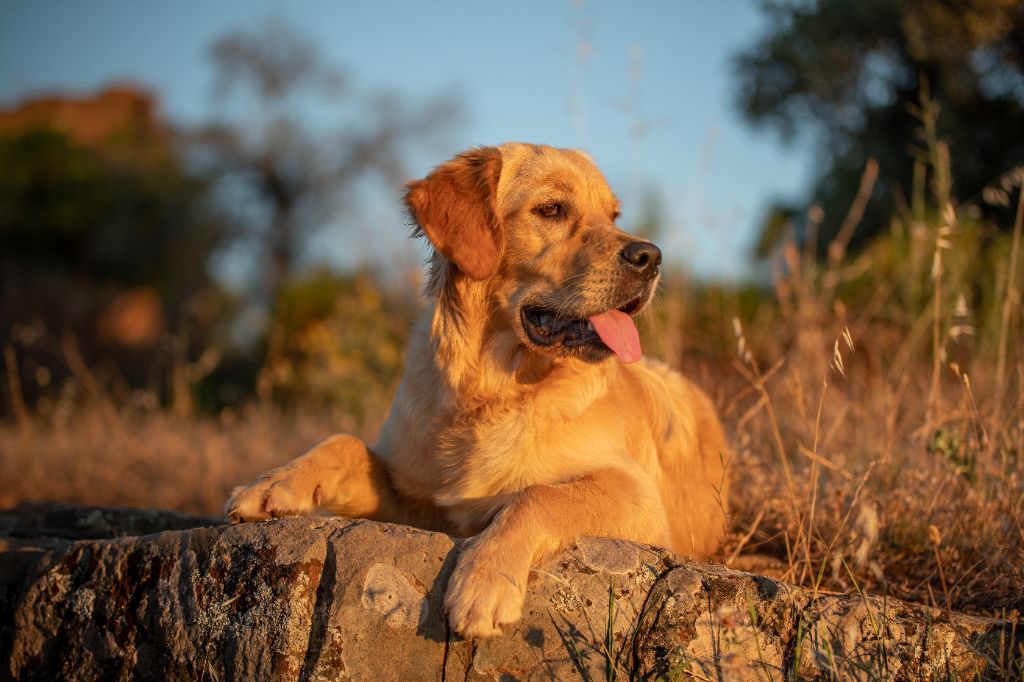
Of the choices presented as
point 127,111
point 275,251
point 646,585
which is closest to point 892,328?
A: point 646,585

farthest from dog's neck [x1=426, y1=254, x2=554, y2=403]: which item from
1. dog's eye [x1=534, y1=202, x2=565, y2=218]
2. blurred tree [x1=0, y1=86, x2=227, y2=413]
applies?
blurred tree [x1=0, y1=86, x2=227, y2=413]

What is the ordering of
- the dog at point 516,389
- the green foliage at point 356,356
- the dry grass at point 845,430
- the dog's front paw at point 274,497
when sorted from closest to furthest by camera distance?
the dog's front paw at point 274,497, the dog at point 516,389, the dry grass at point 845,430, the green foliage at point 356,356

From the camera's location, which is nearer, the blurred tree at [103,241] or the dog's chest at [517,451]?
the dog's chest at [517,451]

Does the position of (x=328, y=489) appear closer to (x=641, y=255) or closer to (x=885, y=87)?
(x=641, y=255)

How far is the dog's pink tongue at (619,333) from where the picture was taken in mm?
3180

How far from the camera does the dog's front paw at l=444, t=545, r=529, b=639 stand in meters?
2.22

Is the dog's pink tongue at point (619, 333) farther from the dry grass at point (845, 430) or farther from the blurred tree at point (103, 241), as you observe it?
the blurred tree at point (103, 241)

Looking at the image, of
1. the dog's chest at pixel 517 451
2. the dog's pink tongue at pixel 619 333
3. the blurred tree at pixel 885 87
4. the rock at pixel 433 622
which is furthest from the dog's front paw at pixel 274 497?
the blurred tree at pixel 885 87

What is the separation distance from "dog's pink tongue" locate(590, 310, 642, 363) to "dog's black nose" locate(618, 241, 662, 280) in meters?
0.19

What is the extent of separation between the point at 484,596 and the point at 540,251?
155 cm

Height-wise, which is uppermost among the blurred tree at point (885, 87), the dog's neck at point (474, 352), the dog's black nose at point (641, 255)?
the blurred tree at point (885, 87)

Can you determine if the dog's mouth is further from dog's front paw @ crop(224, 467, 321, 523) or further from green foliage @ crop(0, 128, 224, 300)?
green foliage @ crop(0, 128, 224, 300)

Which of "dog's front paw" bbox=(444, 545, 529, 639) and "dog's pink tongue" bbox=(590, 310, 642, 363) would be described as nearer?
"dog's front paw" bbox=(444, 545, 529, 639)

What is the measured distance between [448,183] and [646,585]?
181 cm
